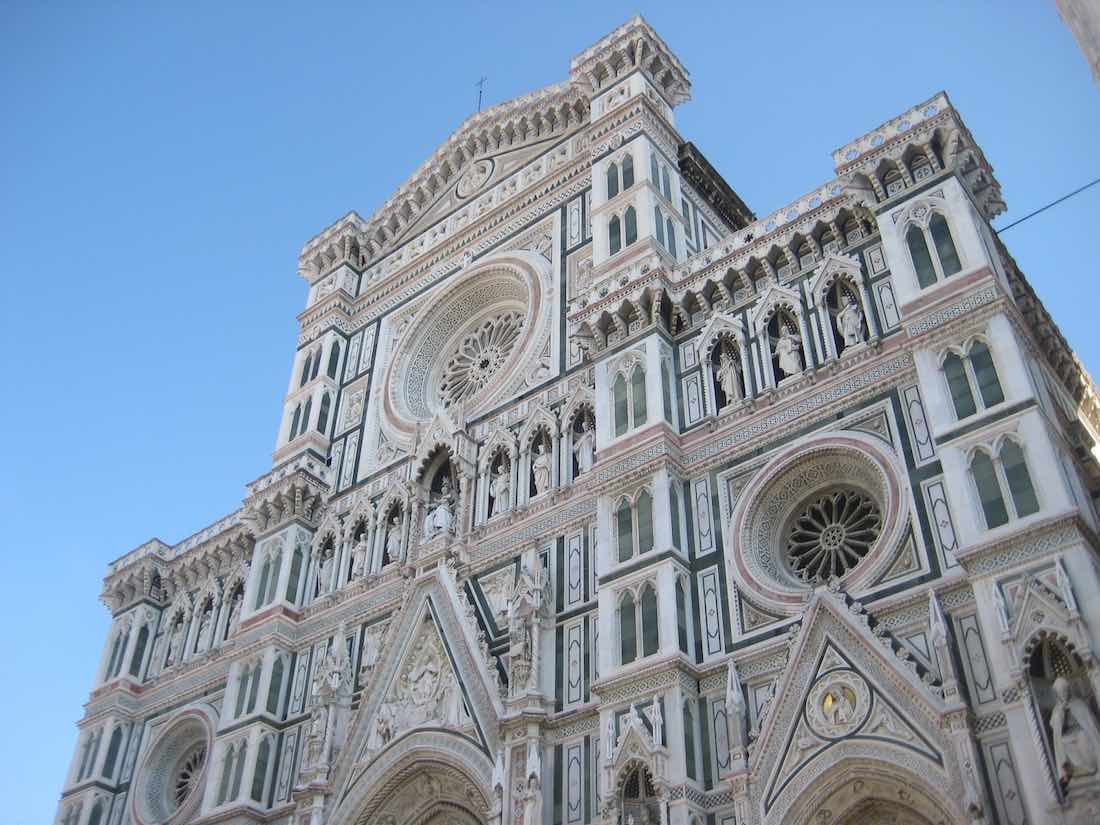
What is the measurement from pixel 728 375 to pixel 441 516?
19.8 ft

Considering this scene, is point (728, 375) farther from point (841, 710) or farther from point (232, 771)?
point (232, 771)

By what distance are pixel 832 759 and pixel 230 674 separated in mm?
13171

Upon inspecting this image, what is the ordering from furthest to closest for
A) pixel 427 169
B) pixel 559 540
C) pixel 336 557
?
pixel 427 169 → pixel 336 557 → pixel 559 540

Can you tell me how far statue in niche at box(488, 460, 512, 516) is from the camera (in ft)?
69.2

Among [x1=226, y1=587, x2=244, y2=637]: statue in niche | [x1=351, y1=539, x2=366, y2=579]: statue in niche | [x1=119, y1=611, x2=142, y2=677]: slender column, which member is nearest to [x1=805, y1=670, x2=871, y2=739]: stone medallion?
[x1=351, y1=539, x2=366, y2=579]: statue in niche

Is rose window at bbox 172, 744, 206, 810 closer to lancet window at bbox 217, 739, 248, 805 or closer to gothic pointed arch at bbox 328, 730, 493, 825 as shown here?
lancet window at bbox 217, 739, 248, 805

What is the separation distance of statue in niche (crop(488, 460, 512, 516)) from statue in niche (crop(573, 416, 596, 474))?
5.23 feet

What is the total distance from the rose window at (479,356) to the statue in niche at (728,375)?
5.93 m

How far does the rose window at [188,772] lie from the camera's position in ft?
78.9

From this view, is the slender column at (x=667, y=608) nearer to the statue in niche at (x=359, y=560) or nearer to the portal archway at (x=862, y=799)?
the portal archway at (x=862, y=799)

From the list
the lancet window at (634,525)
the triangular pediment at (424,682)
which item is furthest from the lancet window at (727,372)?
the triangular pediment at (424,682)

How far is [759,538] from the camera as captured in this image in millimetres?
16984

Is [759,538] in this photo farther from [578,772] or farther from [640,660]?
[578,772]

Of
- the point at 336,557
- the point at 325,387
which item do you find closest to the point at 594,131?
the point at 325,387
